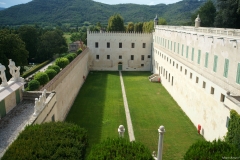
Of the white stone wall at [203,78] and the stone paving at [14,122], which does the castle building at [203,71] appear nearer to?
the white stone wall at [203,78]

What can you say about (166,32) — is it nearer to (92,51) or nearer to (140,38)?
(140,38)

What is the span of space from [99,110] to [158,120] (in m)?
6.10

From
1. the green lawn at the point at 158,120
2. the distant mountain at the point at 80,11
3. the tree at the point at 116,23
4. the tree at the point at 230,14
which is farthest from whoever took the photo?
the distant mountain at the point at 80,11

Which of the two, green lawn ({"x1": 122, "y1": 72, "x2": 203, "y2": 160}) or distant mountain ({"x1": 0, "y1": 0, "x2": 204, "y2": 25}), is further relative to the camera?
distant mountain ({"x1": 0, "y1": 0, "x2": 204, "y2": 25})

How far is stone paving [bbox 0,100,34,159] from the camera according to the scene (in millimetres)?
10170

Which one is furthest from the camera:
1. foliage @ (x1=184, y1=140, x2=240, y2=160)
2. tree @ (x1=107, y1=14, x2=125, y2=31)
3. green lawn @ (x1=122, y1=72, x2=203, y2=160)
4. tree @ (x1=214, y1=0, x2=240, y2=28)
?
tree @ (x1=107, y1=14, x2=125, y2=31)

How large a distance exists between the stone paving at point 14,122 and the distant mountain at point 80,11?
124136 millimetres

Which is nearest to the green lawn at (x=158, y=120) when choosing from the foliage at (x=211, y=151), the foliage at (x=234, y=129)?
the foliage at (x=234, y=129)

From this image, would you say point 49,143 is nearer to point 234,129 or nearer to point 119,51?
point 234,129

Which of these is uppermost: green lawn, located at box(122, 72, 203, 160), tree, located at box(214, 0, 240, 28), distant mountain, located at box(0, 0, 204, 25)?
distant mountain, located at box(0, 0, 204, 25)

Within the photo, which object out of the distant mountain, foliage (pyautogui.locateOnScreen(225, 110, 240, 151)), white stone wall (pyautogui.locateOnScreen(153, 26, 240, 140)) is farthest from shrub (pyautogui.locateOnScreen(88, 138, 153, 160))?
the distant mountain

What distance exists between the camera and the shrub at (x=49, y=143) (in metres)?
7.56

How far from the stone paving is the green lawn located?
8542 mm

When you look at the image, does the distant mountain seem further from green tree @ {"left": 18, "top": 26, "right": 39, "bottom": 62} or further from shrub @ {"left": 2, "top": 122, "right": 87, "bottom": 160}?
shrub @ {"left": 2, "top": 122, "right": 87, "bottom": 160}
